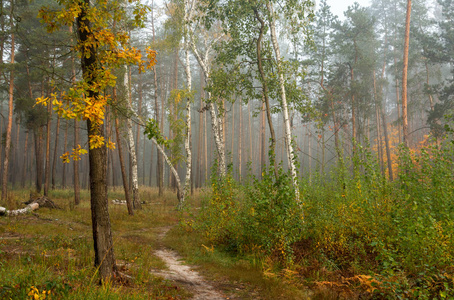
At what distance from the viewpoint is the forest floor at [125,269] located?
393 cm

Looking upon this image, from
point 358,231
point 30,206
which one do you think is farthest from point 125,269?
point 30,206

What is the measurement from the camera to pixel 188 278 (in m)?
6.27

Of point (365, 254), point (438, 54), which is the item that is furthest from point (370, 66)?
point (365, 254)

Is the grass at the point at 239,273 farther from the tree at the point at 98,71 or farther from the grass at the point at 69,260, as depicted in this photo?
the tree at the point at 98,71

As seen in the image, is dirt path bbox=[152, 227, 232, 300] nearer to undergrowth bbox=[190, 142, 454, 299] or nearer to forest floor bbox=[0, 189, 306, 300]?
forest floor bbox=[0, 189, 306, 300]

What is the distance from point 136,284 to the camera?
5.08m

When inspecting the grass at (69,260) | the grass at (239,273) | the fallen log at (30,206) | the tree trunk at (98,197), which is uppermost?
the tree trunk at (98,197)

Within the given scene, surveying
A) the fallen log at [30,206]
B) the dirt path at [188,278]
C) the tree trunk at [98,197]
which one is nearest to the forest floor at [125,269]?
the dirt path at [188,278]

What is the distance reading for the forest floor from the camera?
12.9 feet

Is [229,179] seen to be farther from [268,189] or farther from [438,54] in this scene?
[438,54]

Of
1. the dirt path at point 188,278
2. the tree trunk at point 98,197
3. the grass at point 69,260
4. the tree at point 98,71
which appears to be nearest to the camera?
the grass at point 69,260

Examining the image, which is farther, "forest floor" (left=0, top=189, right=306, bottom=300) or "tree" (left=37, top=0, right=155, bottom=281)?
"tree" (left=37, top=0, right=155, bottom=281)

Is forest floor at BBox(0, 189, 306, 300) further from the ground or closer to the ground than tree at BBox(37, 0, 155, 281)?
closer to the ground

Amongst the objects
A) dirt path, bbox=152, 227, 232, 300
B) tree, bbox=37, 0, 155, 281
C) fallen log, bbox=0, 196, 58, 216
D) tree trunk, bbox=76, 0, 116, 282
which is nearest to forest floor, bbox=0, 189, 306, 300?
dirt path, bbox=152, 227, 232, 300
